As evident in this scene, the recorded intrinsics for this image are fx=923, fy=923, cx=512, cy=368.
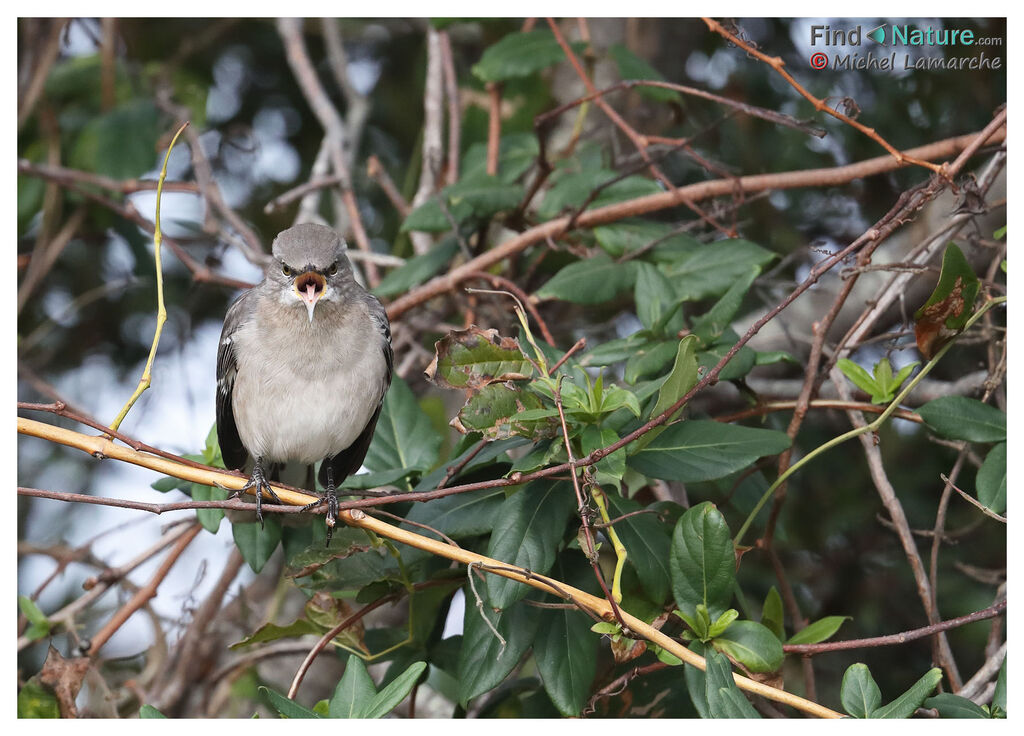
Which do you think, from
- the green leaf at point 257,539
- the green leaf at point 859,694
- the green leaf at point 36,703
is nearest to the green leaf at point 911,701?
the green leaf at point 859,694

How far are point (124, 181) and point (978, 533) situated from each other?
412 centimetres

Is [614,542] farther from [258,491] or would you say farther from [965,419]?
[965,419]

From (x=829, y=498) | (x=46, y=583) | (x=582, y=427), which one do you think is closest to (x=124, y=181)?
(x=46, y=583)

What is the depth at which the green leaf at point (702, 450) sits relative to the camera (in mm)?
2305

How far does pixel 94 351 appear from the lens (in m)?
4.99

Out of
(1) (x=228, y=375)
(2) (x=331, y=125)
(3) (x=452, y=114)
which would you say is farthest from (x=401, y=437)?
(2) (x=331, y=125)

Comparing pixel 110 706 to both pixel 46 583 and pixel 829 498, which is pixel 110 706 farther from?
pixel 829 498

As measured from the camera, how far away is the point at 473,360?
2293 millimetres

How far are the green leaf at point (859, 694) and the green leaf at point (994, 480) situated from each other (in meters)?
0.72

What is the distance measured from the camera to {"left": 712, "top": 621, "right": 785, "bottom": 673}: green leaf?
7.07ft

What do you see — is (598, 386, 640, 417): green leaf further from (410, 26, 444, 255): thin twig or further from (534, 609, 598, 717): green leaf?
(410, 26, 444, 255): thin twig

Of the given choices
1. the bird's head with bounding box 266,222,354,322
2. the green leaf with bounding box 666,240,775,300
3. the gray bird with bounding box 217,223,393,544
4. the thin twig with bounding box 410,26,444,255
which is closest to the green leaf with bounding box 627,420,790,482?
the green leaf with bounding box 666,240,775,300

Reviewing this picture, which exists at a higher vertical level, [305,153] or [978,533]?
[305,153]

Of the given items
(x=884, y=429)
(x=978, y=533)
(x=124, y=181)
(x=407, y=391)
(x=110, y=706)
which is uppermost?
(x=124, y=181)
